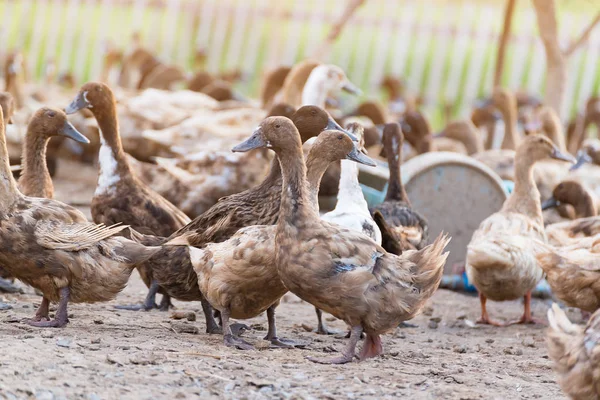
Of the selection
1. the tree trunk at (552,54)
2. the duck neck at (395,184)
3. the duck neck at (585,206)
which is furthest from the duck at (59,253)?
the tree trunk at (552,54)

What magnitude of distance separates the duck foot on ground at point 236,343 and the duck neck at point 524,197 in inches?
131

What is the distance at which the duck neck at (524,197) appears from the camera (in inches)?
323

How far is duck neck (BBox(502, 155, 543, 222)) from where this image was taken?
26.9 ft

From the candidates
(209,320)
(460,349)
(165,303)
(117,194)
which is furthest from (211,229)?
(460,349)

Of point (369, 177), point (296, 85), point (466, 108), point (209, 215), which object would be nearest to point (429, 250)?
point (209, 215)

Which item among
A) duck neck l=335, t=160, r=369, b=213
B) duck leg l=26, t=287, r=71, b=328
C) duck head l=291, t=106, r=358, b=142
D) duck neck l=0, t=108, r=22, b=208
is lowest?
duck leg l=26, t=287, r=71, b=328

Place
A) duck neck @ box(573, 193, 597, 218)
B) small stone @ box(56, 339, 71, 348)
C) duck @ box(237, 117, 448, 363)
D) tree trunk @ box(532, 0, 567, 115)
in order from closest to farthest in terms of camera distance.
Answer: small stone @ box(56, 339, 71, 348)
duck @ box(237, 117, 448, 363)
duck neck @ box(573, 193, 597, 218)
tree trunk @ box(532, 0, 567, 115)

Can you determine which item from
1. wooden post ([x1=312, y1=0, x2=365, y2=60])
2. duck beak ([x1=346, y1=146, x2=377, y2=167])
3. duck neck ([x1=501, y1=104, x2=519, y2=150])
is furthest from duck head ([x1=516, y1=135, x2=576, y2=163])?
wooden post ([x1=312, y1=0, x2=365, y2=60])

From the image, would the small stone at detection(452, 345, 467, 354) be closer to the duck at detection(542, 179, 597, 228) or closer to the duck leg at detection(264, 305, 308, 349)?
the duck leg at detection(264, 305, 308, 349)

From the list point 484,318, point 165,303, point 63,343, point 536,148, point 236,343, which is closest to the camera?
point 63,343

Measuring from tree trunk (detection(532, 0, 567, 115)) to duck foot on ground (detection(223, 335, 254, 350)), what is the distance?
828cm

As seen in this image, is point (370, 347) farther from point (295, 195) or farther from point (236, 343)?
point (295, 195)

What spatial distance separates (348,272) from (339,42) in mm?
21533

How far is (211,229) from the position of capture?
6.17 metres
